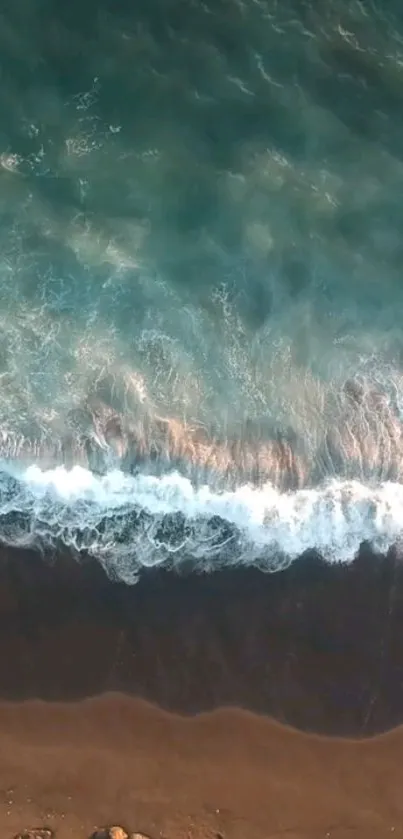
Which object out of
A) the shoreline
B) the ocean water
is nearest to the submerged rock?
Answer: the shoreline

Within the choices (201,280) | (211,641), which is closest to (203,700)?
(211,641)

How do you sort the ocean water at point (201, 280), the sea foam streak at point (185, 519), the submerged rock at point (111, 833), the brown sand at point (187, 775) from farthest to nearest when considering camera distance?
the ocean water at point (201, 280) → the sea foam streak at point (185, 519) → the brown sand at point (187, 775) → the submerged rock at point (111, 833)

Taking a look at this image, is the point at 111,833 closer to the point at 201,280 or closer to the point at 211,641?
the point at 211,641

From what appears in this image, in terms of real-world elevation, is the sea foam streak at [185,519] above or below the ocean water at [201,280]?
below

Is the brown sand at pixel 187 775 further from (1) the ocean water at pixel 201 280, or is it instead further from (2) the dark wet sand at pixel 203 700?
(1) the ocean water at pixel 201 280

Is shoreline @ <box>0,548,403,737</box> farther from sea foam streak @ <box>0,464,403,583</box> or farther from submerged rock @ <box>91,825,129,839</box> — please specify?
submerged rock @ <box>91,825,129,839</box>

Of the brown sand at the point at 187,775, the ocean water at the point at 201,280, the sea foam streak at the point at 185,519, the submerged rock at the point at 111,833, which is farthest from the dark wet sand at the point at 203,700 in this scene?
the ocean water at the point at 201,280
